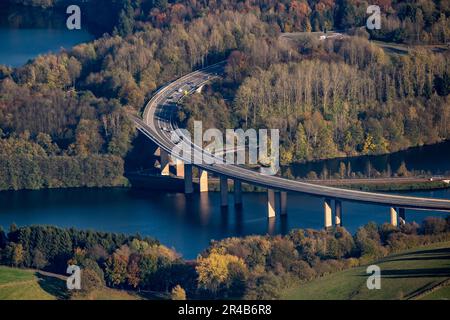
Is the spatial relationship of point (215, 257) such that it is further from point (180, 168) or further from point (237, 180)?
point (180, 168)

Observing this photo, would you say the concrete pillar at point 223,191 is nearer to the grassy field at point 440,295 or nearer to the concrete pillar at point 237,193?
the concrete pillar at point 237,193

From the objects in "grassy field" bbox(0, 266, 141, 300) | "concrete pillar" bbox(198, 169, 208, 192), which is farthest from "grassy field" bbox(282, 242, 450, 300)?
"concrete pillar" bbox(198, 169, 208, 192)

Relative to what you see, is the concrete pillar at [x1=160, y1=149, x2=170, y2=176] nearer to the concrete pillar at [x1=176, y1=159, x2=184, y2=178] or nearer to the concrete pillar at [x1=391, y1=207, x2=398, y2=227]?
the concrete pillar at [x1=176, y1=159, x2=184, y2=178]

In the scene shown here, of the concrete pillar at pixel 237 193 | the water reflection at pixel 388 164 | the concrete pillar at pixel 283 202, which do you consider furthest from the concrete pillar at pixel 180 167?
the concrete pillar at pixel 283 202

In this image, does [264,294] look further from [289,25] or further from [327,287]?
[289,25]

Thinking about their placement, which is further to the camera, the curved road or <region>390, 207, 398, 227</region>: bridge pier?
the curved road

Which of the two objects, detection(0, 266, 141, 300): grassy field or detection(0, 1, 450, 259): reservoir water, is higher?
detection(0, 1, 450, 259): reservoir water

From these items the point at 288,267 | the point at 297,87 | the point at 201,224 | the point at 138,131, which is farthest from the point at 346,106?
the point at 288,267

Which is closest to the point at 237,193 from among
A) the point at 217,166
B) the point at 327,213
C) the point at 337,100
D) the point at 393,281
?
the point at 217,166
